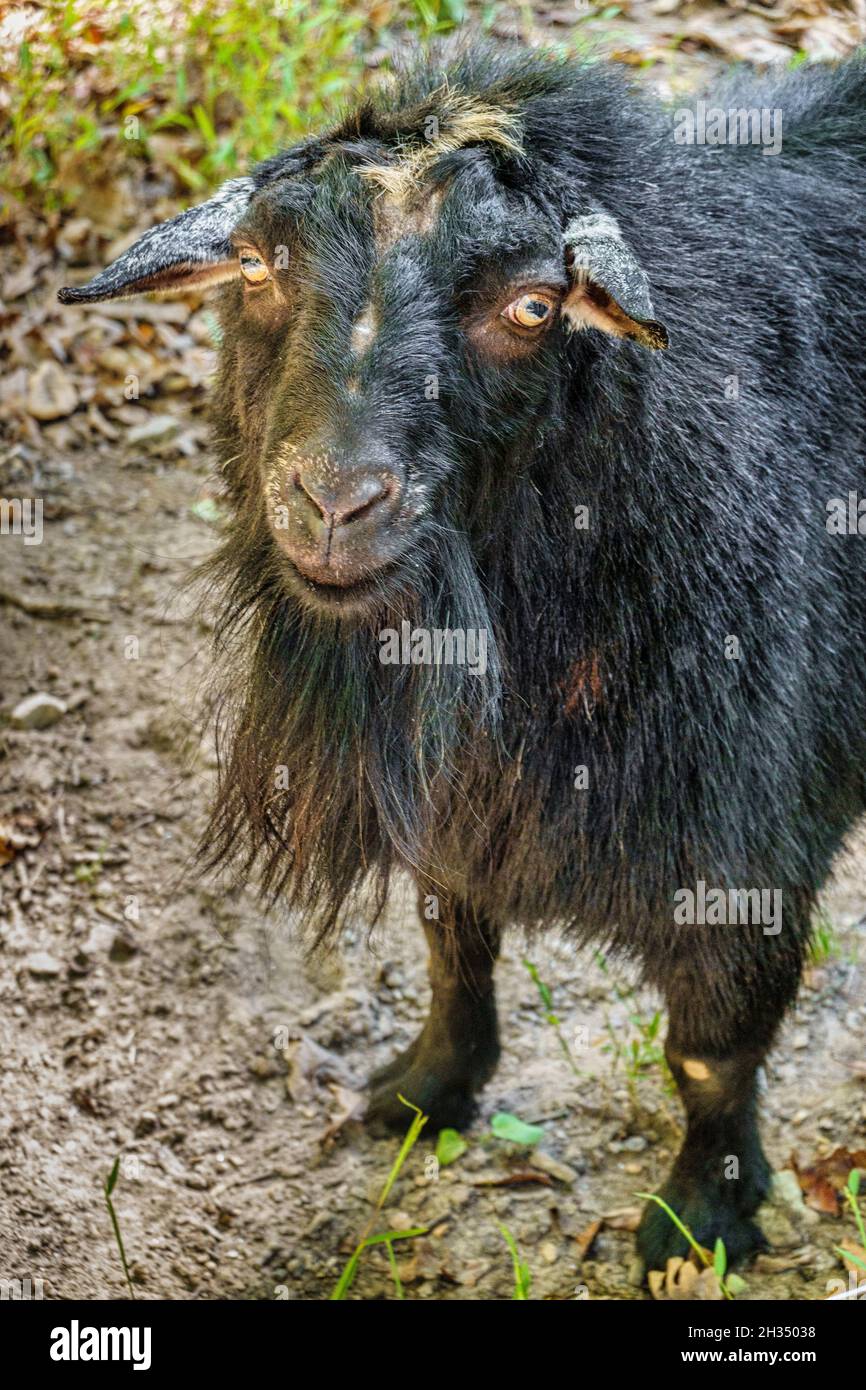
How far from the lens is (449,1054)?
15.8 ft

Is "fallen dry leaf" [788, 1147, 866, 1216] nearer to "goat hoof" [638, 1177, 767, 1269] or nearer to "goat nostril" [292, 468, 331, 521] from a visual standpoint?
"goat hoof" [638, 1177, 767, 1269]

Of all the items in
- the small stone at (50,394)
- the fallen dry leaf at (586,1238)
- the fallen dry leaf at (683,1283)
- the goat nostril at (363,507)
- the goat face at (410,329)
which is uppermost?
the goat face at (410,329)

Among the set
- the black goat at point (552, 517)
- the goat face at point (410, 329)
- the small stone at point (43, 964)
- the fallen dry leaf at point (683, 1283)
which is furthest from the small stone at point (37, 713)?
the fallen dry leaf at point (683, 1283)

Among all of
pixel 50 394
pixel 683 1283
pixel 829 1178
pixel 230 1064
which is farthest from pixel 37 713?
pixel 829 1178

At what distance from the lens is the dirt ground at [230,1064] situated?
173 inches

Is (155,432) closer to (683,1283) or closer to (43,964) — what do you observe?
(43,964)

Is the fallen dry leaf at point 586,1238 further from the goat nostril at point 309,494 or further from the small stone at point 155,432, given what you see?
the small stone at point 155,432

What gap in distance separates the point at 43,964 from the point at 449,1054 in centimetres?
144

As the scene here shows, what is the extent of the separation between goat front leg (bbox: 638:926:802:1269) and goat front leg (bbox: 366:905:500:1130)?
699mm

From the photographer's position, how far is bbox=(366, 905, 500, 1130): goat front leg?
183 inches

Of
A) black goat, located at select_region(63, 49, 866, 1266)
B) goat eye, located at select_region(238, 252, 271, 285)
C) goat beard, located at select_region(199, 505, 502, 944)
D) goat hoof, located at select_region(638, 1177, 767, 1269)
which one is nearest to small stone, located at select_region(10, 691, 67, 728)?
black goat, located at select_region(63, 49, 866, 1266)

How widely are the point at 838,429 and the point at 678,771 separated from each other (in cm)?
103

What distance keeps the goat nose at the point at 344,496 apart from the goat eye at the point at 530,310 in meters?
0.49
